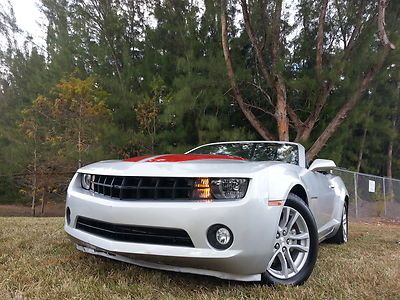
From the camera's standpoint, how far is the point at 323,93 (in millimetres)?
10719

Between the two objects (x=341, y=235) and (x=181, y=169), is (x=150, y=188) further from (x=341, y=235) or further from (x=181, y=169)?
(x=341, y=235)

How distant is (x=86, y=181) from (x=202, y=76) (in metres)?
8.74

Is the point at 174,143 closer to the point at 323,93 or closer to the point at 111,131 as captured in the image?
the point at 111,131

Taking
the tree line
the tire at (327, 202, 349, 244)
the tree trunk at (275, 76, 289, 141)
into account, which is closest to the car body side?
the tire at (327, 202, 349, 244)

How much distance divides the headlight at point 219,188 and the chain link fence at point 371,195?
8.65 m

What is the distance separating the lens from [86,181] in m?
2.87

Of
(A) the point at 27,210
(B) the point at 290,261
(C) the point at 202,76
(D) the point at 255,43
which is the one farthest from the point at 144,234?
(A) the point at 27,210

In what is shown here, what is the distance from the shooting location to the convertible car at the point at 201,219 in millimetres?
2143

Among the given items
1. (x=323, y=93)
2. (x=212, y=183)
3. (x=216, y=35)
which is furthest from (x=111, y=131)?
(x=212, y=183)

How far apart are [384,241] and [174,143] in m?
8.08

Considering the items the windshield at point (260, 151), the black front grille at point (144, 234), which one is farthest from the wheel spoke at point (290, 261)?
the windshield at point (260, 151)

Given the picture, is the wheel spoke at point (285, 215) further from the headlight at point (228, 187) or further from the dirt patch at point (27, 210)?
the dirt patch at point (27, 210)

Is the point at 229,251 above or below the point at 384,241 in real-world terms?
above

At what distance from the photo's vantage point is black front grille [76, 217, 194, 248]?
2189 millimetres
